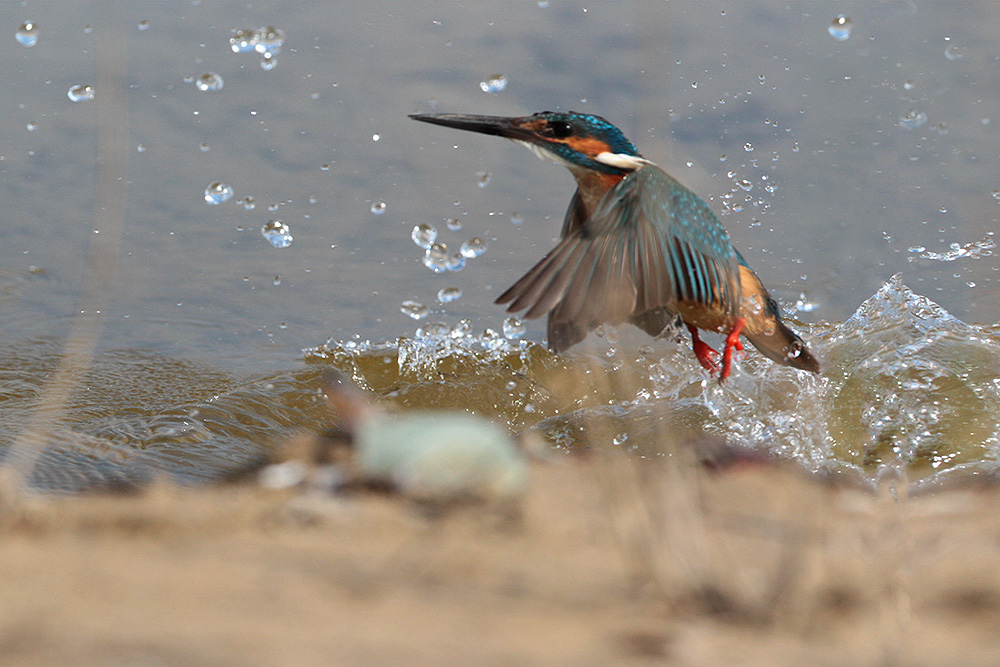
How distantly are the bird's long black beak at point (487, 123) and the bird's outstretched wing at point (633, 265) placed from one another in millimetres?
Result: 726

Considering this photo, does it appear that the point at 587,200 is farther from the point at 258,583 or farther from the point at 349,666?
the point at 349,666

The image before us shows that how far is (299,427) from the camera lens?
16.8 feet

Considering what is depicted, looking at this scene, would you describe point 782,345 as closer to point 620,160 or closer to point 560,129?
point 620,160

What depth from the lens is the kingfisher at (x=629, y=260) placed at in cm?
316

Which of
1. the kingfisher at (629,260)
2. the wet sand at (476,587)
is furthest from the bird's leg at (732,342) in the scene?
the wet sand at (476,587)

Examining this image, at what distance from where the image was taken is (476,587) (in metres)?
1.45

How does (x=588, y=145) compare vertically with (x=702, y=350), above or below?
above

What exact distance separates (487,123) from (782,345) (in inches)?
70.7

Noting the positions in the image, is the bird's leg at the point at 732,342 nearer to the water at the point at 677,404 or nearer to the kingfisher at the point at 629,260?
the kingfisher at the point at 629,260

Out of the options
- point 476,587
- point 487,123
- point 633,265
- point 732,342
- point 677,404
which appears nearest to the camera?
point 476,587

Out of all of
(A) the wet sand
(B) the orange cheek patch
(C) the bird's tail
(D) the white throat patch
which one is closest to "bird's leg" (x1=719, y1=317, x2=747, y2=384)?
(C) the bird's tail

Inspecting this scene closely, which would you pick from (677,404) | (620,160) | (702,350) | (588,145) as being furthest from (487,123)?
(677,404)

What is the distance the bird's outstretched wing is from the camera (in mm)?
3119

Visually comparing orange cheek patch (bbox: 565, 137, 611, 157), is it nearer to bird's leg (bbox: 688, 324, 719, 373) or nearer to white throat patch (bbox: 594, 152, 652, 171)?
white throat patch (bbox: 594, 152, 652, 171)
